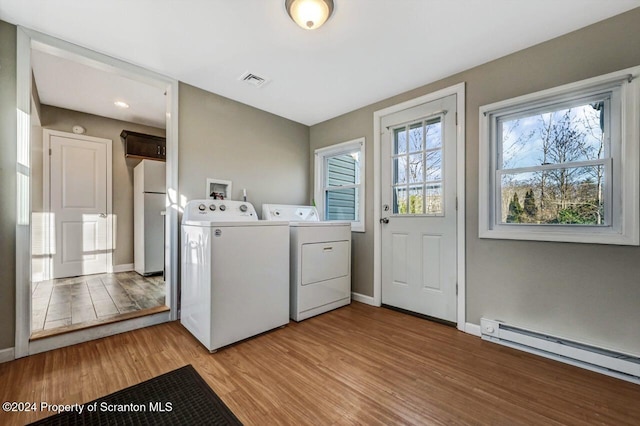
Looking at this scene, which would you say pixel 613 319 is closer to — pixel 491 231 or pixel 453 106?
pixel 491 231

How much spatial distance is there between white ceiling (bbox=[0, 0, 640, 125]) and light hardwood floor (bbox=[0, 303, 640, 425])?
2.24 m

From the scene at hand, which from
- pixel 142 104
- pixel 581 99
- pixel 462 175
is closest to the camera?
pixel 581 99

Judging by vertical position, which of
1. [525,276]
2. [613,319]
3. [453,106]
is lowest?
[613,319]

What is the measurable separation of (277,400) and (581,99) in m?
2.71

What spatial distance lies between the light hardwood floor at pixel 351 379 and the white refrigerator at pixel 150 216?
73.5 inches

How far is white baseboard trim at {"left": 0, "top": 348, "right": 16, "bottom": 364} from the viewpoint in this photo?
1.72 m

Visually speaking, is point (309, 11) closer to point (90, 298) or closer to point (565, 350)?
point (565, 350)

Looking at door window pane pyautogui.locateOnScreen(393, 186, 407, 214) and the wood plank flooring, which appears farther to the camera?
door window pane pyautogui.locateOnScreen(393, 186, 407, 214)

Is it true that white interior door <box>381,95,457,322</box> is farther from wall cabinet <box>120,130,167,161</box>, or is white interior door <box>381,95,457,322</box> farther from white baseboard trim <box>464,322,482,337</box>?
wall cabinet <box>120,130,167,161</box>

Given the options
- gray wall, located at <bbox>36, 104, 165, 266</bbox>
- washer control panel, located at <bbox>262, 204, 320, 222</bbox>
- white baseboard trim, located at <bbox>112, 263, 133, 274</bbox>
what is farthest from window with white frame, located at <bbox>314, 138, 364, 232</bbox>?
white baseboard trim, located at <bbox>112, 263, 133, 274</bbox>

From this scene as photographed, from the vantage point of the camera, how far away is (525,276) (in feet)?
6.45

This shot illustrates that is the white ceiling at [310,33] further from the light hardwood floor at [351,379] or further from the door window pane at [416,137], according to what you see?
the light hardwood floor at [351,379]

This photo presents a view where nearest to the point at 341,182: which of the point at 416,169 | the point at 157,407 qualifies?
the point at 416,169

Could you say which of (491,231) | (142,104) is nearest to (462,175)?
(491,231)
